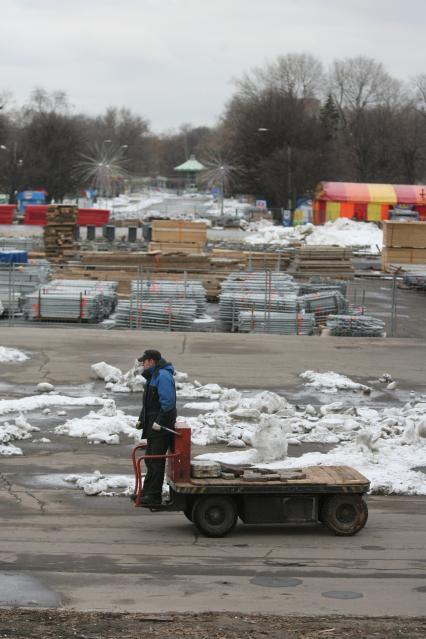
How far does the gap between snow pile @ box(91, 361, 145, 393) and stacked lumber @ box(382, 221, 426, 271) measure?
2672 cm

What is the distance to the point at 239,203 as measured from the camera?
121438 mm

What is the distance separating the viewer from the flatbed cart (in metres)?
11.4

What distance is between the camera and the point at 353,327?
30.0m

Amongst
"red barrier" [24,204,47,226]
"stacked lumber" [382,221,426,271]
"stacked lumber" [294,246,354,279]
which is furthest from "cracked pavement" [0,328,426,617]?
"red barrier" [24,204,47,226]

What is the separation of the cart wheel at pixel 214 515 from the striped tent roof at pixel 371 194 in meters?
66.6

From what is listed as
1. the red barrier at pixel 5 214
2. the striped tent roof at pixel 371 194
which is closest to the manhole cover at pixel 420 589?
the striped tent roof at pixel 371 194

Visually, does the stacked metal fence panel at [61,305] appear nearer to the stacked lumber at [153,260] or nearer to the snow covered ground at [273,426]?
the stacked lumber at [153,260]

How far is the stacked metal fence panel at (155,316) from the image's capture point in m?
31.1

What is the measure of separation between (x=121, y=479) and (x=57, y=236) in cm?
3786

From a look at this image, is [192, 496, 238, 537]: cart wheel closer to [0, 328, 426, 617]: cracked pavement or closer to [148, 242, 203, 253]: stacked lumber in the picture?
[0, 328, 426, 617]: cracked pavement

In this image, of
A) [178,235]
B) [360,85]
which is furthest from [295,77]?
[178,235]

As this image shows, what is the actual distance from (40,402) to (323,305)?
50.9 ft

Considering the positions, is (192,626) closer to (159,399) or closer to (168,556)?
(168,556)

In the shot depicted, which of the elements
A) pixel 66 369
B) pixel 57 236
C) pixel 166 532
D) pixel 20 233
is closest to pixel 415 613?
pixel 166 532
